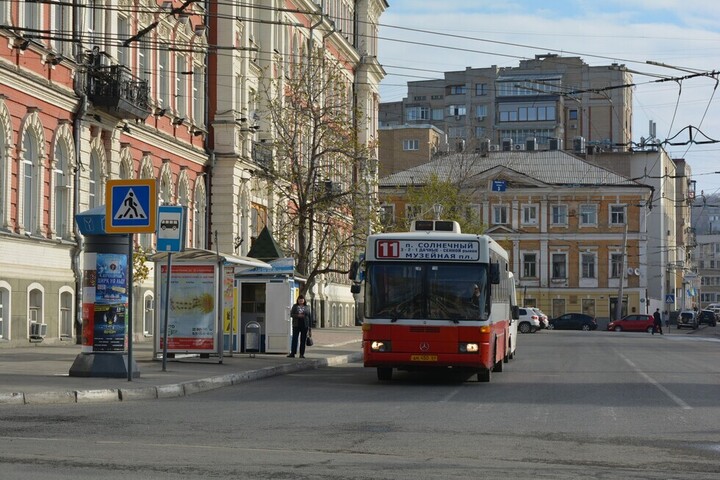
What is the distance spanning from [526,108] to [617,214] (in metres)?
40.2

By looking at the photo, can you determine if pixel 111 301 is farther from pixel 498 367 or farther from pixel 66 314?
pixel 66 314

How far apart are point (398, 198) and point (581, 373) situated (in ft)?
245

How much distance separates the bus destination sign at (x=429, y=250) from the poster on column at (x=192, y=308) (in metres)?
5.19

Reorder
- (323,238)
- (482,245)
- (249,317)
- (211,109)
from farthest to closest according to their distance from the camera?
1. (211,109)
2. (323,238)
3. (249,317)
4. (482,245)

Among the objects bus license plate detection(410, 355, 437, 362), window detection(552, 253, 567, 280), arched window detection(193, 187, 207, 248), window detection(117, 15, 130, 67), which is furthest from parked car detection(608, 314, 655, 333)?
bus license plate detection(410, 355, 437, 362)

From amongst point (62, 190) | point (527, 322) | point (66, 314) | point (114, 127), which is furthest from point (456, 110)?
point (66, 314)

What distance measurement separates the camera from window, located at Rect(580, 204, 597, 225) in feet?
334

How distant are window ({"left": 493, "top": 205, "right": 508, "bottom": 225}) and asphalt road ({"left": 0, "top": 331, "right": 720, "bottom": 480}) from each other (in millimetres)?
79163

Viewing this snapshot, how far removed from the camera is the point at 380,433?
48.4ft

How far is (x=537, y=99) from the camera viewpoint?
445 ft

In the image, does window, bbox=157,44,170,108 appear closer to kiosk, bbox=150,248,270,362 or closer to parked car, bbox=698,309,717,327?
kiosk, bbox=150,248,270,362

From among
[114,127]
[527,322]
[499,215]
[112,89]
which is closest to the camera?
[112,89]

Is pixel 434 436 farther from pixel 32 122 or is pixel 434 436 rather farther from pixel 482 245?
pixel 32 122

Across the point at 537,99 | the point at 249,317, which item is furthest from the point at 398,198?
the point at 249,317
